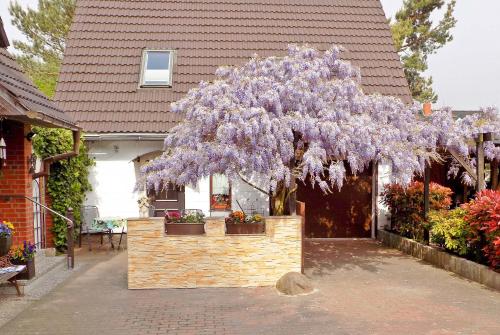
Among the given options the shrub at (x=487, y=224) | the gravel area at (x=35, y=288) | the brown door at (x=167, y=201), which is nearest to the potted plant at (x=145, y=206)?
the brown door at (x=167, y=201)

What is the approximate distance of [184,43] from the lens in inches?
606

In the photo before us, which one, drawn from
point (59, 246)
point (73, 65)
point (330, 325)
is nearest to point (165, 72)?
point (73, 65)

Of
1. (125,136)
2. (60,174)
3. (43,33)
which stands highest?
(43,33)

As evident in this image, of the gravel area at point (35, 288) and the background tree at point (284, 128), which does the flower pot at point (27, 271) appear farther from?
the background tree at point (284, 128)

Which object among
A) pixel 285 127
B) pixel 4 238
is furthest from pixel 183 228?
pixel 4 238

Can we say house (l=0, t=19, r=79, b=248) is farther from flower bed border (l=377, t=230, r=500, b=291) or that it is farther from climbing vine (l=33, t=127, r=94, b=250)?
flower bed border (l=377, t=230, r=500, b=291)

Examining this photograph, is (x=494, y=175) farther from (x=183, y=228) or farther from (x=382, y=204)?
(x=183, y=228)

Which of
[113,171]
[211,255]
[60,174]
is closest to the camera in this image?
[211,255]

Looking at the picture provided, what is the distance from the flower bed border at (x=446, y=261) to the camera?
8.12m

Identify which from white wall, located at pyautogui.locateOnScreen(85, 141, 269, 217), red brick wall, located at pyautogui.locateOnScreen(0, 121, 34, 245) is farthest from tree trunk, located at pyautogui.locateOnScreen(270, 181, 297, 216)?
red brick wall, located at pyautogui.locateOnScreen(0, 121, 34, 245)

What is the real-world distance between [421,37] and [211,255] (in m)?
22.3

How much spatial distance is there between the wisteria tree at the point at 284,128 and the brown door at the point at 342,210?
4840 millimetres

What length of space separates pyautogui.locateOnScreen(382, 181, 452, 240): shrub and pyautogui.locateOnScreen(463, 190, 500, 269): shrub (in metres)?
2.49

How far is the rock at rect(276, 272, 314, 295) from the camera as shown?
771 cm
